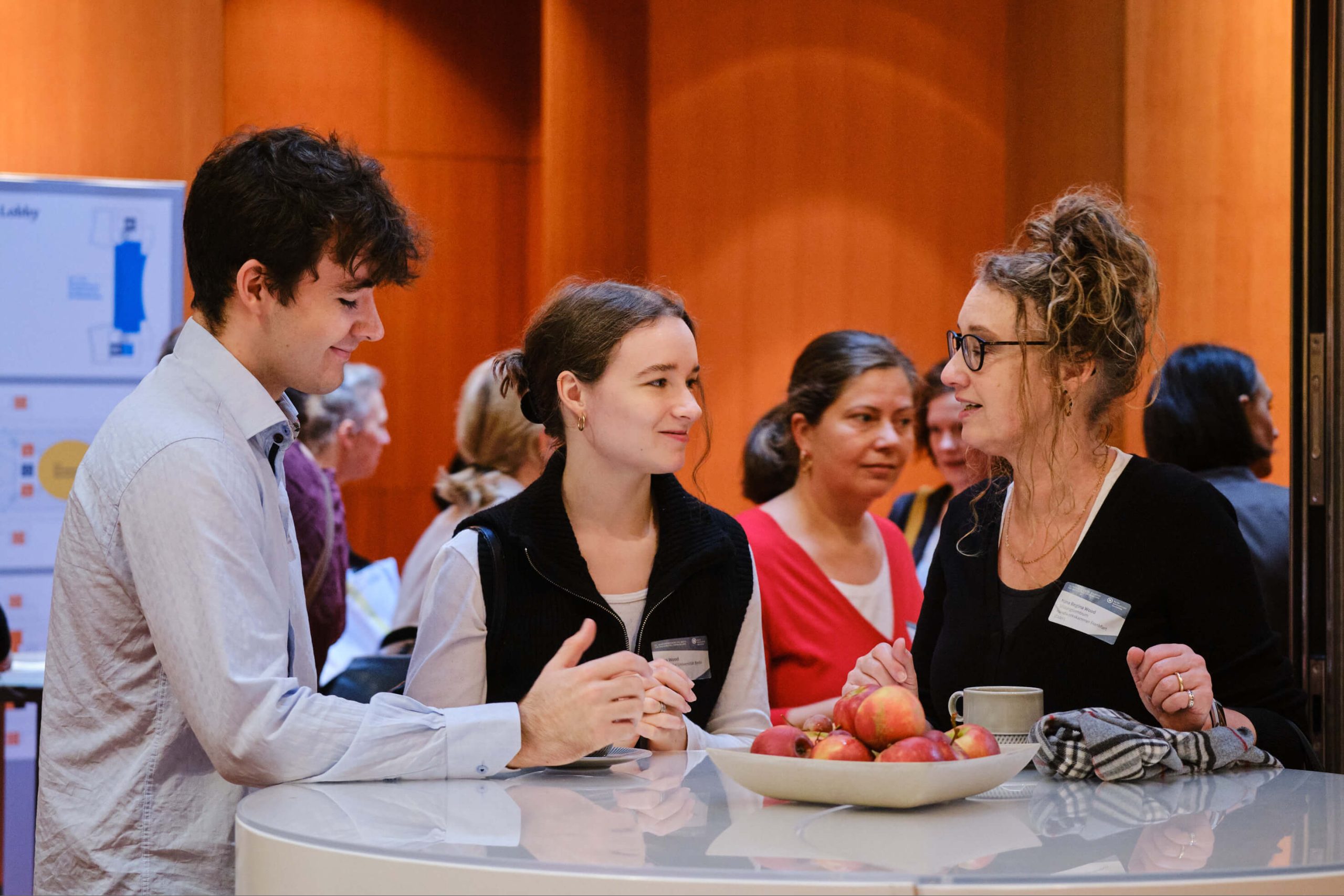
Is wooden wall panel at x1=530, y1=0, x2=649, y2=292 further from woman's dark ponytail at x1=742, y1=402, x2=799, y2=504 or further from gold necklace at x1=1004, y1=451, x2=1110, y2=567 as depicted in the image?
gold necklace at x1=1004, y1=451, x2=1110, y2=567

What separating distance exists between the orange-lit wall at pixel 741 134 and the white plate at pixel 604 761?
2525 millimetres

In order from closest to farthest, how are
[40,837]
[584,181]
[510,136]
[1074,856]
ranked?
1. [1074,856]
2. [40,837]
3. [584,181]
4. [510,136]

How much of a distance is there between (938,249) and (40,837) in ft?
14.2

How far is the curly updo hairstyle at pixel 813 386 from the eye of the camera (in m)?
3.37

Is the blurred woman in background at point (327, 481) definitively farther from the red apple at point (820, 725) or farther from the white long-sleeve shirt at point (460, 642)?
the red apple at point (820, 725)

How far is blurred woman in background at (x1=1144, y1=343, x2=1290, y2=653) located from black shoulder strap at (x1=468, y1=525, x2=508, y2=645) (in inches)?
72.1

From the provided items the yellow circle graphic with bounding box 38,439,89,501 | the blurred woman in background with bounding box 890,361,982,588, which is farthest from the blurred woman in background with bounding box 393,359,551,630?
the yellow circle graphic with bounding box 38,439,89,501

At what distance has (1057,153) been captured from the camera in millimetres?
4664

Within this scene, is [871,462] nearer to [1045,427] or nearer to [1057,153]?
[1045,427]

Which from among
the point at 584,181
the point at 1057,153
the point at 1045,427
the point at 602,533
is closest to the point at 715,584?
the point at 602,533

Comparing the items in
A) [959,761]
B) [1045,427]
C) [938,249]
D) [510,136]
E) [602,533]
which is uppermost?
[510,136]

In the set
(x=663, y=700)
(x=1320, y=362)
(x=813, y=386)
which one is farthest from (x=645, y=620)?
(x=1320, y=362)

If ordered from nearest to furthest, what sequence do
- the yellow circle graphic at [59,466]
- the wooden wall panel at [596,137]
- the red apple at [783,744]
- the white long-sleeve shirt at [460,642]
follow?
the red apple at [783,744]
the white long-sleeve shirt at [460,642]
the yellow circle graphic at [59,466]
the wooden wall panel at [596,137]

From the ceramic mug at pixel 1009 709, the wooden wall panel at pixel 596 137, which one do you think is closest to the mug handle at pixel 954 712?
the ceramic mug at pixel 1009 709
